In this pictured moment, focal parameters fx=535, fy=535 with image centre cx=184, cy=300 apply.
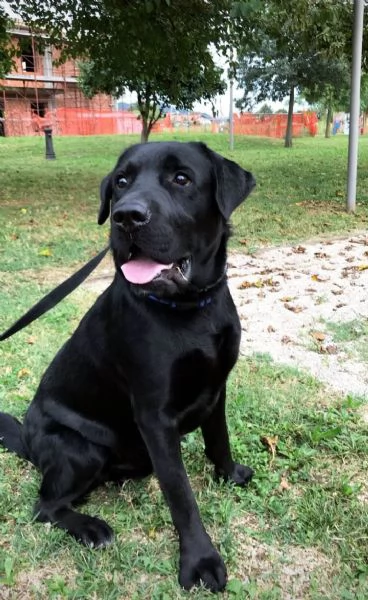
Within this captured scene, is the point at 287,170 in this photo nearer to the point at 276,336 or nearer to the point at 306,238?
the point at 306,238

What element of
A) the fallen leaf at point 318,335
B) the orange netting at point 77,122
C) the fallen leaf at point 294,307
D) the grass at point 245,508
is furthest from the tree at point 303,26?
the orange netting at point 77,122

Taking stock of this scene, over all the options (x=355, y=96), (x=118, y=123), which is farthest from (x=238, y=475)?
(x=118, y=123)

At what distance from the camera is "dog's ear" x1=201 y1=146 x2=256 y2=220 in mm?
2133

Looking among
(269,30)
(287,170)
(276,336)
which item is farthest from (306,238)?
(287,170)

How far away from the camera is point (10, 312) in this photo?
4750mm

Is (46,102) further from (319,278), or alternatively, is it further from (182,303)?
(182,303)

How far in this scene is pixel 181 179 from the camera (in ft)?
6.86

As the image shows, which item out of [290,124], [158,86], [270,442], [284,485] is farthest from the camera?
[290,124]

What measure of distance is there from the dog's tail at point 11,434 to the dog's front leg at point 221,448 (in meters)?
0.96

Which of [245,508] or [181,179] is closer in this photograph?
[181,179]

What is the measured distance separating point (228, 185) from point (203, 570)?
152cm

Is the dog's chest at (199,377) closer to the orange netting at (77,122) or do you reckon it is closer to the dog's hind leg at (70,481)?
the dog's hind leg at (70,481)

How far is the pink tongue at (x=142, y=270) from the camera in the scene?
1.97 meters

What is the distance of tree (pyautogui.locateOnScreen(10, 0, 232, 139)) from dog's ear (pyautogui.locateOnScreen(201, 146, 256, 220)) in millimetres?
6745
